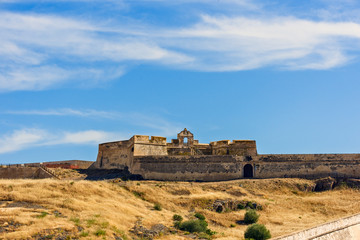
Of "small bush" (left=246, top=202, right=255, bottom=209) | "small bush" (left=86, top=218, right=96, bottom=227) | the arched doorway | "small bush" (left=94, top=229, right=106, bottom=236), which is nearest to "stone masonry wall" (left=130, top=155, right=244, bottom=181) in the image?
the arched doorway

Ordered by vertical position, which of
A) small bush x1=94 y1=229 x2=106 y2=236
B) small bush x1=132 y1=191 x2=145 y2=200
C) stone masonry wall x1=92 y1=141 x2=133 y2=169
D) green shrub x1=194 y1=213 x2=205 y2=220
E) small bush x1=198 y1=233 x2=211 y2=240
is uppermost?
stone masonry wall x1=92 y1=141 x2=133 y2=169

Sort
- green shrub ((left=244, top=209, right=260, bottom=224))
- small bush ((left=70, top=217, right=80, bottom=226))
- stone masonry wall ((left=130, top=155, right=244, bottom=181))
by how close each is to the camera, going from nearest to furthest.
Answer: small bush ((left=70, top=217, right=80, bottom=226)) → green shrub ((left=244, top=209, right=260, bottom=224)) → stone masonry wall ((left=130, top=155, right=244, bottom=181))

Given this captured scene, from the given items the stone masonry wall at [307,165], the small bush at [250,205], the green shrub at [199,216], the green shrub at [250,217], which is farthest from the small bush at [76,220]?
the stone masonry wall at [307,165]

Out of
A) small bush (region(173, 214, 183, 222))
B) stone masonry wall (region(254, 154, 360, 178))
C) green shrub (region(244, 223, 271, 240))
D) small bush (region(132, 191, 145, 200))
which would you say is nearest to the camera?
green shrub (region(244, 223, 271, 240))

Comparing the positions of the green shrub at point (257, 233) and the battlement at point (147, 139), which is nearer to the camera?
the green shrub at point (257, 233)

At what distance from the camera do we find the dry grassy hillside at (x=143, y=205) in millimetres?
20109

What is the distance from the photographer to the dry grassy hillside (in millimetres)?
20109

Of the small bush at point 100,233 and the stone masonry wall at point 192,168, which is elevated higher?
→ the stone masonry wall at point 192,168

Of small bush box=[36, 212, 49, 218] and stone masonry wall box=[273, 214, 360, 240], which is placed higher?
small bush box=[36, 212, 49, 218]

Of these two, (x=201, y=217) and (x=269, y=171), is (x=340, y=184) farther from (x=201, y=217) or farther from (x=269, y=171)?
(x=201, y=217)

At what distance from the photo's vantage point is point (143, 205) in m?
26.8

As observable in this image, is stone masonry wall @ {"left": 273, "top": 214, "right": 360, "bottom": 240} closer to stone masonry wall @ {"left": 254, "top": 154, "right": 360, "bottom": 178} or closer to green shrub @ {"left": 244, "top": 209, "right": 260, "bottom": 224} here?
green shrub @ {"left": 244, "top": 209, "right": 260, "bottom": 224}

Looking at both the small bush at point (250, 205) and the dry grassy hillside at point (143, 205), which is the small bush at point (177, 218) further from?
the small bush at point (250, 205)

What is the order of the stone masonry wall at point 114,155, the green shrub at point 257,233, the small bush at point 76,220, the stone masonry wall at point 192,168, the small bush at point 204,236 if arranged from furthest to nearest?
the stone masonry wall at point 114,155, the stone masonry wall at point 192,168, the green shrub at point 257,233, the small bush at point 204,236, the small bush at point 76,220
